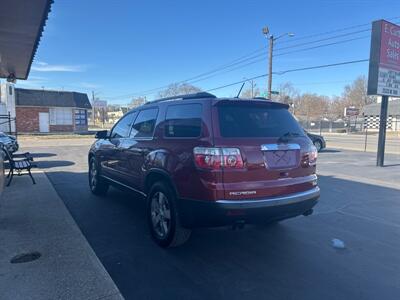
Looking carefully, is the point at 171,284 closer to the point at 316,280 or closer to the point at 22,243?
the point at 316,280

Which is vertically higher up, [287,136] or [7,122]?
[287,136]

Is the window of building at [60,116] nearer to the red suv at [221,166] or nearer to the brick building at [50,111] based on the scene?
the brick building at [50,111]

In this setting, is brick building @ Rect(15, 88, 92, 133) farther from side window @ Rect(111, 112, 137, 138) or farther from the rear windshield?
the rear windshield

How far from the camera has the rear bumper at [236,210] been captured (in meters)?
3.55

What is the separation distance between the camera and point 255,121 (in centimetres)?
402

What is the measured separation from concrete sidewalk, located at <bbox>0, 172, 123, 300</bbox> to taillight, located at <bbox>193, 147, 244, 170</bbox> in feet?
5.15

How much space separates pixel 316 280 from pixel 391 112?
2321 inches

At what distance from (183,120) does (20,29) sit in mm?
4969

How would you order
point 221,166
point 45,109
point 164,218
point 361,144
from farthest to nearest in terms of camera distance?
point 45,109 → point 361,144 → point 164,218 → point 221,166

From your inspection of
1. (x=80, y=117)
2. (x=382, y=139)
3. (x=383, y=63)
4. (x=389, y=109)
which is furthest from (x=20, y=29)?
(x=389, y=109)

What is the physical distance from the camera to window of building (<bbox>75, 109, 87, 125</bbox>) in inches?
1560

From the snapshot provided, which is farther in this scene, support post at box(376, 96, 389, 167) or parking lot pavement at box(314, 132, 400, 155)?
parking lot pavement at box(314, 132, 400, 155)

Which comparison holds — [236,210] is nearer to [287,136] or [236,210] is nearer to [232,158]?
[232,158]

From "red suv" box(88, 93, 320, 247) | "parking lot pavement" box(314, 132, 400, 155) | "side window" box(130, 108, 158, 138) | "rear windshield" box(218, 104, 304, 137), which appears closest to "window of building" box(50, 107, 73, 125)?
"parking lot pavement" box(314, 132, 400, 155)
